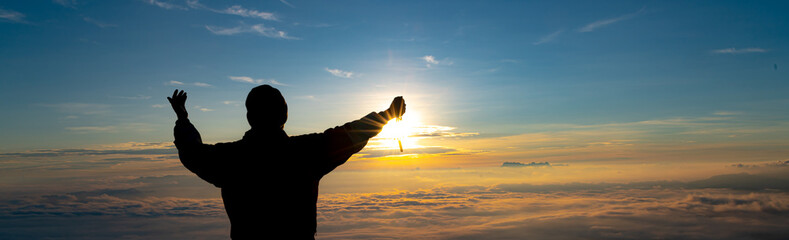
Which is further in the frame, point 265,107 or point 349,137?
point 349,137

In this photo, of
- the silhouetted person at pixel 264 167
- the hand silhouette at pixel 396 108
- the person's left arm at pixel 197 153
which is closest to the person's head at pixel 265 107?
the silhouetted person at pixel 264 167

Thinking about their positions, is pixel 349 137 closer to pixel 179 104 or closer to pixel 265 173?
pixel 265 173

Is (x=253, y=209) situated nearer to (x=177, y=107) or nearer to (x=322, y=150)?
(x=322, y=150)

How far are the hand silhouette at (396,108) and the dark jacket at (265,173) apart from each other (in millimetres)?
779

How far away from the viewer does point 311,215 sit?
16.3 ft

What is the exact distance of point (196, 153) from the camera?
4758 millimetres

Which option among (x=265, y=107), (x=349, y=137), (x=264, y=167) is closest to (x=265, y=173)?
(x=264, y=167)

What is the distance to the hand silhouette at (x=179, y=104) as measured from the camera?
500cm

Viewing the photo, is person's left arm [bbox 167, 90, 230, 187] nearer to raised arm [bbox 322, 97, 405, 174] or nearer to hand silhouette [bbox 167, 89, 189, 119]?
hand silhouette [bbox 167, 89, 189, 119]

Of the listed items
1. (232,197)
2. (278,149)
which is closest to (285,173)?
(278,149)

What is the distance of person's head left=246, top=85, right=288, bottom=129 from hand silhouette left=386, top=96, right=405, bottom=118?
3.86 feet

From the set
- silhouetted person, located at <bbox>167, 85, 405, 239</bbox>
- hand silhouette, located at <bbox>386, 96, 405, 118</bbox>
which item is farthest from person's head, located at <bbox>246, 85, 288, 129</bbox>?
hand silhouette, located at <bbox>386, 96, 405, 118</bbox>

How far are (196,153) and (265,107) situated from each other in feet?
2.58

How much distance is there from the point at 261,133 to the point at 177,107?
944 millimetres
